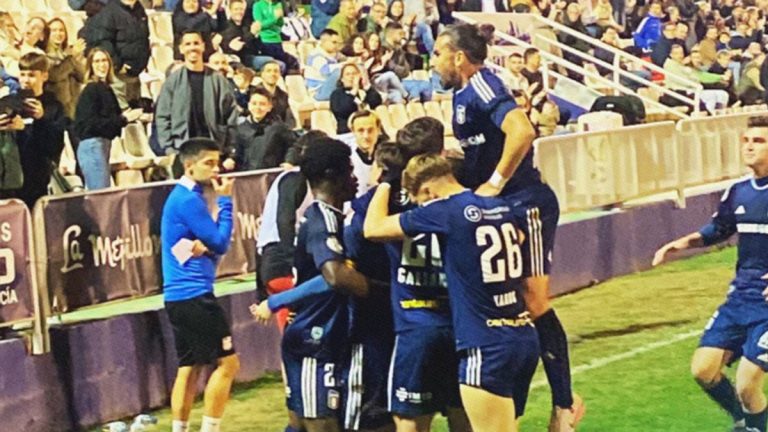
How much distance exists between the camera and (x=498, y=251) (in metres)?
6.43

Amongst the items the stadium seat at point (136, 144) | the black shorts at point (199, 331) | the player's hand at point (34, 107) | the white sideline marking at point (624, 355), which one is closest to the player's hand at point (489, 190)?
the black shorts at point (199, 331)

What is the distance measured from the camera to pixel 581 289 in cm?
1499

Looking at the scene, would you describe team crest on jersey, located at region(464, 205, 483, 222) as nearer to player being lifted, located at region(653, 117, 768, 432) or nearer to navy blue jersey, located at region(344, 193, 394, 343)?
navy blue jersey, located at region(344, 193, 394, 343)

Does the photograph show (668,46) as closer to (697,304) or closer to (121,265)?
(697,304)

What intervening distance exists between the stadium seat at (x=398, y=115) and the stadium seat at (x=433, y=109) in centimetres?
44

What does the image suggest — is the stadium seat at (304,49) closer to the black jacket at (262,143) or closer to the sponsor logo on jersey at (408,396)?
the black jacket at (262,143)

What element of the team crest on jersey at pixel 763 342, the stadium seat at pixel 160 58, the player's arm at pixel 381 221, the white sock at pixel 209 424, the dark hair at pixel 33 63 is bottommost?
the white sock at pixel 209 424

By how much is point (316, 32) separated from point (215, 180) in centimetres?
1135

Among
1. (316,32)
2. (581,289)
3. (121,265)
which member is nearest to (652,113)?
(316,32)

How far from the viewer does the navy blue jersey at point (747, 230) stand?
8352 mm

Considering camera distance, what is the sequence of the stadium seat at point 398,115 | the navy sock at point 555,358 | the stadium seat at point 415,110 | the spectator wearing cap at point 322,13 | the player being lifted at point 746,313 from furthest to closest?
the spectator wearing cap at point 322,13
the stadium seat at point 415,110
the stadium seat at point 398,115
the player being lifted at point 746,313
the navy sock at point 555,358

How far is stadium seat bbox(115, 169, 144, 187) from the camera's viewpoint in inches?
541

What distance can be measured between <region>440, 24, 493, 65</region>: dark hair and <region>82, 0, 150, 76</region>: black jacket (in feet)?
21.3

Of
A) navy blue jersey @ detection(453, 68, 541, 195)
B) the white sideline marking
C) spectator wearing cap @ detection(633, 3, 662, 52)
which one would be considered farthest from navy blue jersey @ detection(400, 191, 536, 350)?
spectator wearing cap @ detection(633, 3, 662, 52)
